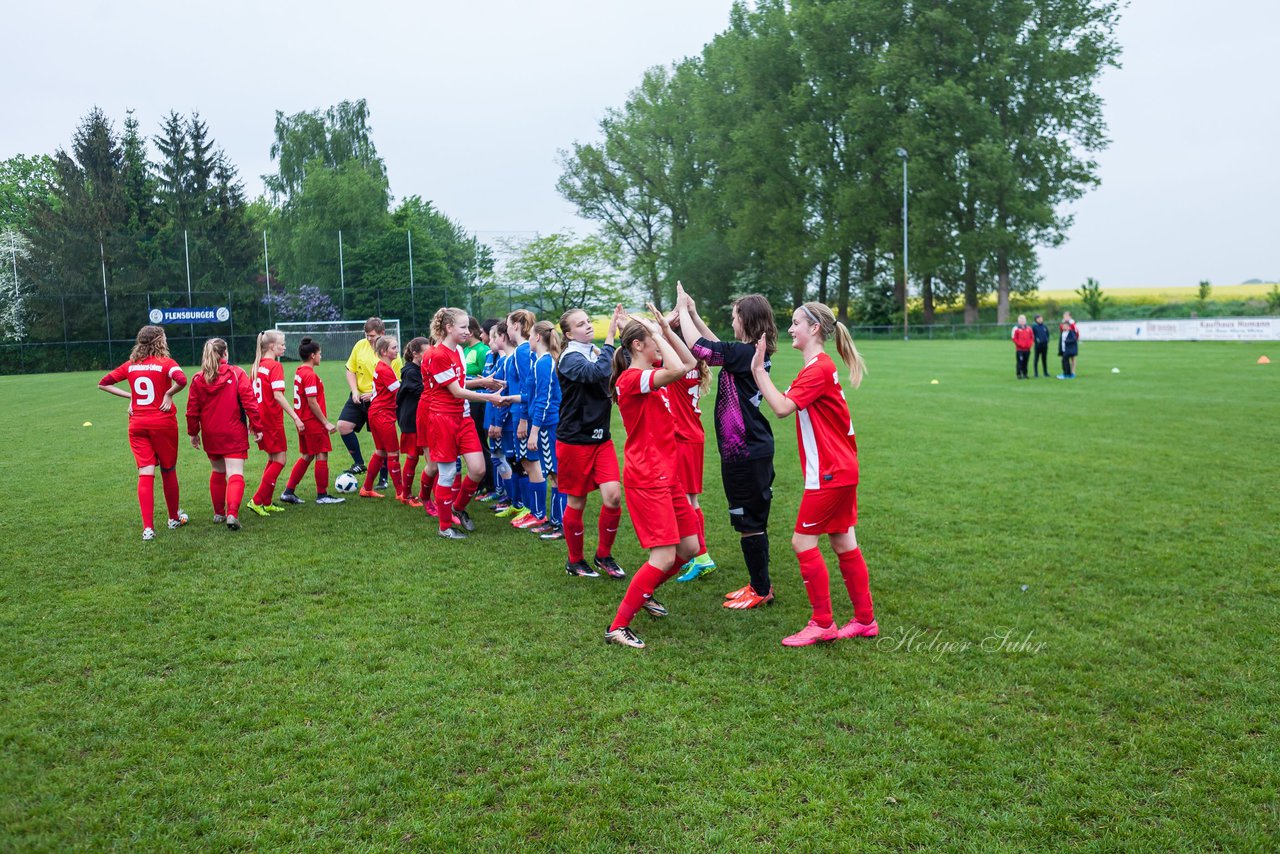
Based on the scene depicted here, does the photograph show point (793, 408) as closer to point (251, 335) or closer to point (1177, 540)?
point (1177, 540)

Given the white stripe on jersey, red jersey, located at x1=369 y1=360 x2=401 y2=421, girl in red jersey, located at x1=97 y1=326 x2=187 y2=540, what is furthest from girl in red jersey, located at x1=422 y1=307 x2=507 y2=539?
the white stripe on jersey

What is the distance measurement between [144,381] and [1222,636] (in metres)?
7.88

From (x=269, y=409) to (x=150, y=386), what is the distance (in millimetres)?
1279

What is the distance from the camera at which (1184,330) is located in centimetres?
3584

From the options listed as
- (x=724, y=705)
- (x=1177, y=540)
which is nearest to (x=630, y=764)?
(x=724, y=705)

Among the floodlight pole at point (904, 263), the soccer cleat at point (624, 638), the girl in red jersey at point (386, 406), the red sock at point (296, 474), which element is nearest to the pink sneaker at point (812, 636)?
the soccer cleat at point (624, 638)

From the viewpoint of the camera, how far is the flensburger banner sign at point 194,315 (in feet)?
135

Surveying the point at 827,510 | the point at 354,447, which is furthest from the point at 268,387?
the point at 827,510

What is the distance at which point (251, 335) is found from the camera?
141ft

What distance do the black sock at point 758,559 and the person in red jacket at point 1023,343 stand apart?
695 inches

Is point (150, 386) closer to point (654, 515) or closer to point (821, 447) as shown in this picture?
point (654, 515)

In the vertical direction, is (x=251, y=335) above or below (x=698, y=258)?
below

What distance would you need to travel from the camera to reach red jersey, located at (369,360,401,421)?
30.1 feet

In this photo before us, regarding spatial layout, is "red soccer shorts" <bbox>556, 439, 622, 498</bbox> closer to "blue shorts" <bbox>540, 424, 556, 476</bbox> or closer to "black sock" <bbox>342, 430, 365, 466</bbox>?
A: "blue shorts" <bbox>540, 424, 556, 476</bbox>
